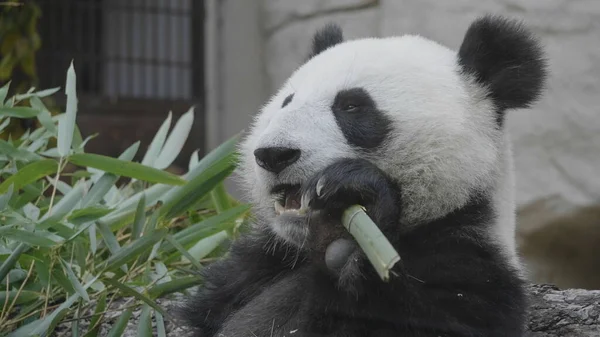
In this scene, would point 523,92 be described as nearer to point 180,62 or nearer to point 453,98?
point 453,98

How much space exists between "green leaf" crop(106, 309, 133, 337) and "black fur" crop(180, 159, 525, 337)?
360mm

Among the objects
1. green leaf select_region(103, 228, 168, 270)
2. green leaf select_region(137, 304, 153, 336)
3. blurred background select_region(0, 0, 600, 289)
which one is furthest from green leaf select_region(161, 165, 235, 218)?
blurred background select_region(0, 0, 600, 289)

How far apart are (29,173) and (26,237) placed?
1.02 feet

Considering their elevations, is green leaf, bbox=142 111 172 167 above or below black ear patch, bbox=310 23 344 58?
below

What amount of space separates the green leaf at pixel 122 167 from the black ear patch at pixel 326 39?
56 cm

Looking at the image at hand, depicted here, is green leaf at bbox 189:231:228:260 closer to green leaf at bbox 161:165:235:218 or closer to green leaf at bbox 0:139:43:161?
green leaf at bbox 161:165:235:218

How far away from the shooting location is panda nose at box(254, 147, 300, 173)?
7.22 ft

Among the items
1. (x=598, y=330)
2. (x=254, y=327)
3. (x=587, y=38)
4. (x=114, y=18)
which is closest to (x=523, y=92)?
Answer: (x=598, y=330)

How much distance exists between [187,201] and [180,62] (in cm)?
424

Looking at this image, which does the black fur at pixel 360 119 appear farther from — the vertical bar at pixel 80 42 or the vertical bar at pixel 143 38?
the vertical bar at pixel 143 38

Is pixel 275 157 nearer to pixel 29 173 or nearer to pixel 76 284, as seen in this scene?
pixel 76 284

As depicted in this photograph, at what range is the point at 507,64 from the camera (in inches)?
100

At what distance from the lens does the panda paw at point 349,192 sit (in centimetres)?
218

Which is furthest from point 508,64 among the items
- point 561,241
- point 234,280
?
point 561,241
